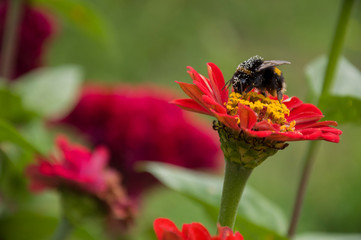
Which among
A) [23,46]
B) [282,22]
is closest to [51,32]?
[23,46]

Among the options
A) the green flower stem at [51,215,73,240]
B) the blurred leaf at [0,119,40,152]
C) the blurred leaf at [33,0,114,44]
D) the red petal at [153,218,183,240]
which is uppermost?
the blurred leaf at [33,0,114,44]

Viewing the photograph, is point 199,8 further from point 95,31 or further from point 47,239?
point 47,239

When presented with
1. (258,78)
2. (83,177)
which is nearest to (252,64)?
(258,78)

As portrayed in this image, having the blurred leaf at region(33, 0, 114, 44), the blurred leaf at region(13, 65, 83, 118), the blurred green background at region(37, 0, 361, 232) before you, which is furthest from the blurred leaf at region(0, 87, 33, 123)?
the blurred green background at region(37, 0, 361, 232)

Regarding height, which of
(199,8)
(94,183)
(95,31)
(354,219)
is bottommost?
(354,219)

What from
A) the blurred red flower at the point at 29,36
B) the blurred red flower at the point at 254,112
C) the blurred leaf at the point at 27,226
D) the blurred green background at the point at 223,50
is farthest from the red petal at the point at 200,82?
A: the blurred green background at the point at 223,50

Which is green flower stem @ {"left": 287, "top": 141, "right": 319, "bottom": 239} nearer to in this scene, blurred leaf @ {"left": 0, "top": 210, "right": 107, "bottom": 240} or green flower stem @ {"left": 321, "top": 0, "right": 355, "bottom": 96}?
green flower stem @ {"left": 321, "top": 0, "right": 355, "bottom": 96}
